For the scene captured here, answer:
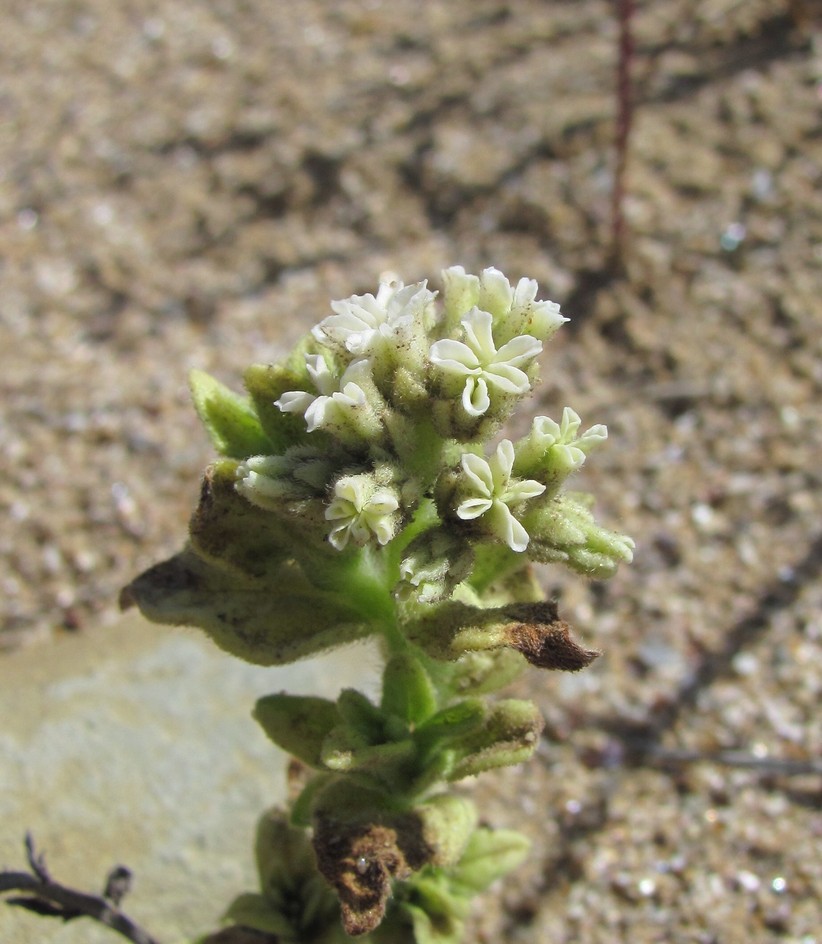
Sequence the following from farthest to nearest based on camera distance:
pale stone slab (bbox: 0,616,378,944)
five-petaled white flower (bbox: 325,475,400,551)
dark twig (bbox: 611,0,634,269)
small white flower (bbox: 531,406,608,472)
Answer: dark twig (bbox: 611,0,634,269) → pale stone slab (bbox: 0,616,378,944) → small white flower (bbox: 531,406,608,472) → five-petaled white flower (bbox: 325,475,400,551)

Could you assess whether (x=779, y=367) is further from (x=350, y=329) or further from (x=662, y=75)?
(x=350, y=329)


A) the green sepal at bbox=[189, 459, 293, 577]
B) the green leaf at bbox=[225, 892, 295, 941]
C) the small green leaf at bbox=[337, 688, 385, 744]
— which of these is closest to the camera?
the green sepal at bbox=[189, 459, 293, 577]

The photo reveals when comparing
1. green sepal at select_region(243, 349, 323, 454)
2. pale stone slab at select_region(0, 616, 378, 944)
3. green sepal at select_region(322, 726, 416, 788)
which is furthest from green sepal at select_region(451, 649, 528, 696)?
pale stone slab at select_region(0, 616, 378, 944)

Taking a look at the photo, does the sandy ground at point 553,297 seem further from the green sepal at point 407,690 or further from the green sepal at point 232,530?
the green sepal at point 232,530

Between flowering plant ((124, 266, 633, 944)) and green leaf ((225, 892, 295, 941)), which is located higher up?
flowering plant ((124, 266, 633, 944))

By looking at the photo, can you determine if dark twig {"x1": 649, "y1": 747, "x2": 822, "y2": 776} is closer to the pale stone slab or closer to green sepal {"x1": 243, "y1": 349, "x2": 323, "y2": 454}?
the pale stone slab

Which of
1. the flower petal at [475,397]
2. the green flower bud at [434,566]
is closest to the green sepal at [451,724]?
the green flower bud at [434,566]
